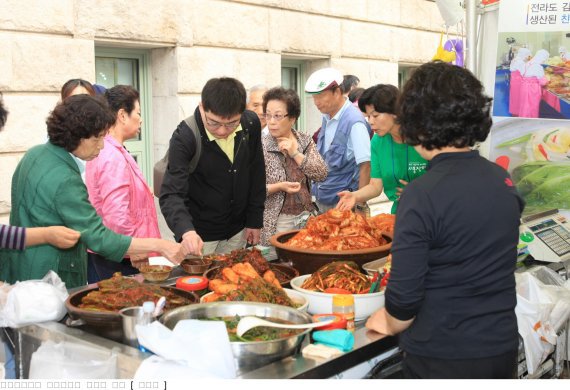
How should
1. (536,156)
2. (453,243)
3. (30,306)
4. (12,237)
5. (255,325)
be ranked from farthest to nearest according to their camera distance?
(536,156)
(12,237)
(30,306)
(255,325)
(453,243)

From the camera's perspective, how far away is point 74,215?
2.92 metres

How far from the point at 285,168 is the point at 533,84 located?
72.4 inches

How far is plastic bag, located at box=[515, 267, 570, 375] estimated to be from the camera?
3076 millimetres

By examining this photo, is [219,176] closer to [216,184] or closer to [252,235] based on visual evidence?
[216,184]

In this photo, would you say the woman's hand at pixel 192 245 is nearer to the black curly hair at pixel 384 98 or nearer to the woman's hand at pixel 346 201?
the woman's hand at pixel 346 201

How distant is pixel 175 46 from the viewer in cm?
691

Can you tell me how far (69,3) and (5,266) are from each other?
3532mm

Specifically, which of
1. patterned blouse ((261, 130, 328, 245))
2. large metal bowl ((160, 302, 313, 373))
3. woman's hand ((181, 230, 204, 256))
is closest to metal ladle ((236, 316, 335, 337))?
large metal bowl ((160, 302, 313, 373))

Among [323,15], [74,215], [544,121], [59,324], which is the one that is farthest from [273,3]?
[59,324]

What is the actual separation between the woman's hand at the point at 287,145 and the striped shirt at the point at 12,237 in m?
2.36

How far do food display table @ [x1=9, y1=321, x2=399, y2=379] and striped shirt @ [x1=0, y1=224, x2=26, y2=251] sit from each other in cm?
37

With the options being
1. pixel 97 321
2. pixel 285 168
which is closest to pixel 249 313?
pixel 97 321

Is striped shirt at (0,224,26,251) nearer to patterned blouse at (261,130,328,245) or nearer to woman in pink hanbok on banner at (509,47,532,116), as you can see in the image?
patterned blouse at (261,130,328,245)

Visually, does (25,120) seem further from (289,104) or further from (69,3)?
(289,104)
